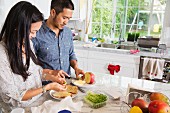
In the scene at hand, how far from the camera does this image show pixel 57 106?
39.8 inches

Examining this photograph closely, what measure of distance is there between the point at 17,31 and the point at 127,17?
294 cm

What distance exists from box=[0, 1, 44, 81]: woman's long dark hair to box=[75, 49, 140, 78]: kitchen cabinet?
2.00m

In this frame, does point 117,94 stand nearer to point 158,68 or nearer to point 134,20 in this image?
point 158,68

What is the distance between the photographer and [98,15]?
3727 millimetres

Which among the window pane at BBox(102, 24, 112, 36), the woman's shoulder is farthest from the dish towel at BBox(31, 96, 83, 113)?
the window pane at BBox(102, 24, 112, 36)

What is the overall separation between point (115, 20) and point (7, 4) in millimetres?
2216

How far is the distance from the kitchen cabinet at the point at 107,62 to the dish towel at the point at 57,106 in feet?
5.95

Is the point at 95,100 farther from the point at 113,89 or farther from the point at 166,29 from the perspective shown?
the point at 166,29

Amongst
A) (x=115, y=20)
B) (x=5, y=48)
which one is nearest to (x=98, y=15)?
(x=115, y=20)

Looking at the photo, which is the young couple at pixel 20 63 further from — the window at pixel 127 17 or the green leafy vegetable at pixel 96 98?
the window at pixel 127 17

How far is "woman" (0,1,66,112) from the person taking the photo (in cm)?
95

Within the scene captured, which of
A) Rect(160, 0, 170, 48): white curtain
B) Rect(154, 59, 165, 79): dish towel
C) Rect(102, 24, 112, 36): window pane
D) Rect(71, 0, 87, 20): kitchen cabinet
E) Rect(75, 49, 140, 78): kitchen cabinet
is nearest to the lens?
Rect(154, 59, 165, 79): dish towel

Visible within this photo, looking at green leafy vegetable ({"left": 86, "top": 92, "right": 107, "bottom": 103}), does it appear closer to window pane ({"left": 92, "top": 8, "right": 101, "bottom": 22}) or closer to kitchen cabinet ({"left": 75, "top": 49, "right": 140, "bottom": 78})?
kitchen cabinet ({"left": 75, "top": 49, "right": 140, "bottom": 78})

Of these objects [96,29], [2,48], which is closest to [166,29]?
[96,29]
